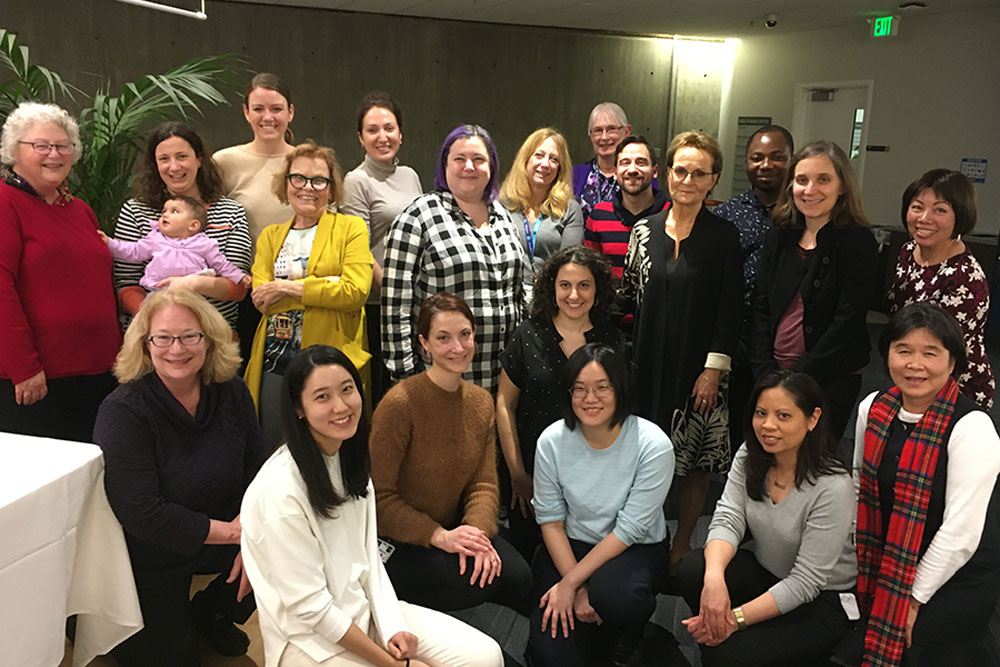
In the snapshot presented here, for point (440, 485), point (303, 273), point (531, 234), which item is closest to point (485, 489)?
point (440, 485)

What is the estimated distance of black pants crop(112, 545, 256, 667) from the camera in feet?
7.20

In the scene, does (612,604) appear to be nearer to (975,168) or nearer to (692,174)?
(692,174)

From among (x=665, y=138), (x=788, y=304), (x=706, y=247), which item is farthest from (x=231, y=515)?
(x=665, y=138)

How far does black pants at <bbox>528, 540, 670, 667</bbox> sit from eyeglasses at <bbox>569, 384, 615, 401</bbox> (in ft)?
1.59

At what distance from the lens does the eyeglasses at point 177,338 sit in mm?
2115

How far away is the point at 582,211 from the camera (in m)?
3.45

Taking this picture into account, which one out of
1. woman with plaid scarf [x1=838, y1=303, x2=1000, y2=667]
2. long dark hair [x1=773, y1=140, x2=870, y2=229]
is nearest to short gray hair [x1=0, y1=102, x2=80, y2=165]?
long dark hair [x1=773, y1=140, x2=870, y2=229]

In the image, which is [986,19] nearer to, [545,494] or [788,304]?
[788,304]

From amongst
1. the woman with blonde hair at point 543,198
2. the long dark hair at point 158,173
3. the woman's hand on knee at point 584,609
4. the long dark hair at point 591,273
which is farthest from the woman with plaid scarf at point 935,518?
the long dark hair at point 158,173

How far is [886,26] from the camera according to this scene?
23.9 ft

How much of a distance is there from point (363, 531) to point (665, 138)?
8.15 metres

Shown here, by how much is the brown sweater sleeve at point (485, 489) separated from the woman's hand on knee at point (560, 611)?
0.27 metres

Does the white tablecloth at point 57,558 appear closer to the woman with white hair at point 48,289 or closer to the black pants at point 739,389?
the woman with white hair at point 48,289

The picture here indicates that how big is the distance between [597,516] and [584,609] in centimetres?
28
